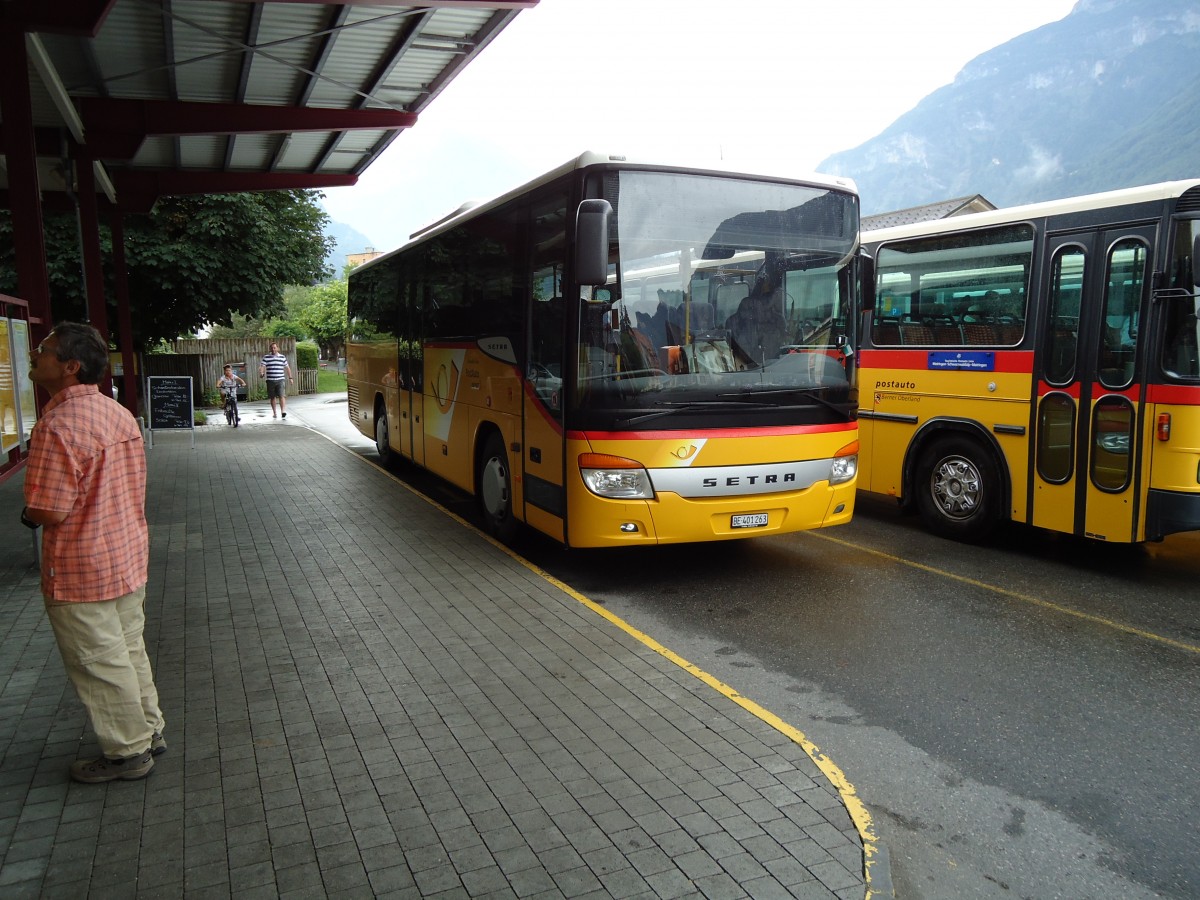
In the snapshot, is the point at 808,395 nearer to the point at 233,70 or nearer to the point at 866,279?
the point at 866,279

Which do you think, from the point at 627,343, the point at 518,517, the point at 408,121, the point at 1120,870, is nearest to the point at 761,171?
the point at 627,343

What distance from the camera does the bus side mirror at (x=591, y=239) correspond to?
241 inches

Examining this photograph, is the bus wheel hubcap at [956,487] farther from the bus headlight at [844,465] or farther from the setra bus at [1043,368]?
the bus headlight at [844,465]

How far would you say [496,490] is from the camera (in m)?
8.56

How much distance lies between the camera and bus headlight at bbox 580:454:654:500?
259 inches

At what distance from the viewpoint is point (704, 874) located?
3248mm

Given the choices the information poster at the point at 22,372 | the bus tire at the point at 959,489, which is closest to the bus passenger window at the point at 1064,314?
the bus tire at the point at 959,489

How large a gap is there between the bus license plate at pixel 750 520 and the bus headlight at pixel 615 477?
710 mm

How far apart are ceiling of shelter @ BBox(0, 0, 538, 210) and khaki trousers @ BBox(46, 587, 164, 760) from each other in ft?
20.5

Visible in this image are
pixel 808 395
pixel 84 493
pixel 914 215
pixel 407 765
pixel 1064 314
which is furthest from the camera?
pixel 914 215

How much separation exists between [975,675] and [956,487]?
365 cm

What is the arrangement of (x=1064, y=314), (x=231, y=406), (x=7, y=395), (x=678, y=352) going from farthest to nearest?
(x=231, y=406) < (x=1064, y=314) < (x=7, y=395) < (x=678, y=352)

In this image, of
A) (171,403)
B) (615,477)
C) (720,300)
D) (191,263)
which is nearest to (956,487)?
(720,300)

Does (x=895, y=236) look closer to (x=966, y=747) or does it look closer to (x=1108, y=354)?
(x=1108, y=354)
